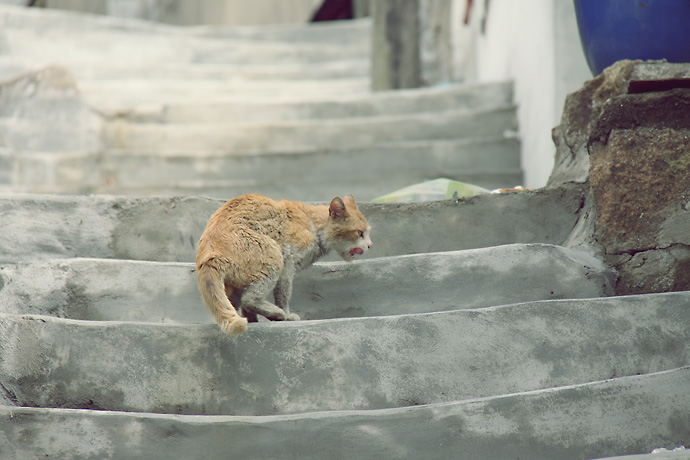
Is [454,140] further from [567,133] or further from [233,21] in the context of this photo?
[233,21]

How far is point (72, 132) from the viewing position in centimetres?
480

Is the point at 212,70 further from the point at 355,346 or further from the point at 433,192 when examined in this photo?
the point at 355,346

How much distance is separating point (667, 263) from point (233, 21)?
9433mm

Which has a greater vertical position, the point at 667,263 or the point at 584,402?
the point at 667,263

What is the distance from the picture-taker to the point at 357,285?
2.65 metres

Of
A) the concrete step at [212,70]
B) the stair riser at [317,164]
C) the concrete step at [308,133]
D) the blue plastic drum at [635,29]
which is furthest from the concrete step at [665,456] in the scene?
the concrete step at [212,70]

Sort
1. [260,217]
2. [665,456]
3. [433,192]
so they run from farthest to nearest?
[433,192]
[260,217]
[665,456]

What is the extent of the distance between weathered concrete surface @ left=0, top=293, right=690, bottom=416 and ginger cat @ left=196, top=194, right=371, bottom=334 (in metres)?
0.16

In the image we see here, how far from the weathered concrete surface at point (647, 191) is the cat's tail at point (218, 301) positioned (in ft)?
4.39

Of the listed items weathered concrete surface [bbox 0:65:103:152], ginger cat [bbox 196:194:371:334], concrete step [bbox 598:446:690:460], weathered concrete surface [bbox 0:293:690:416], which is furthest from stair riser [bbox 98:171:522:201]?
concrete step [bbox 598:446:690:460]

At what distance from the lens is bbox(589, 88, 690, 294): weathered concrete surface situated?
8.18ft

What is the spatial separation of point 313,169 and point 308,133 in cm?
38

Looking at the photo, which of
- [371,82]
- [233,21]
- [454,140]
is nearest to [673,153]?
[454,140]

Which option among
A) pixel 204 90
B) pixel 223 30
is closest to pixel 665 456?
pixel 204 90
